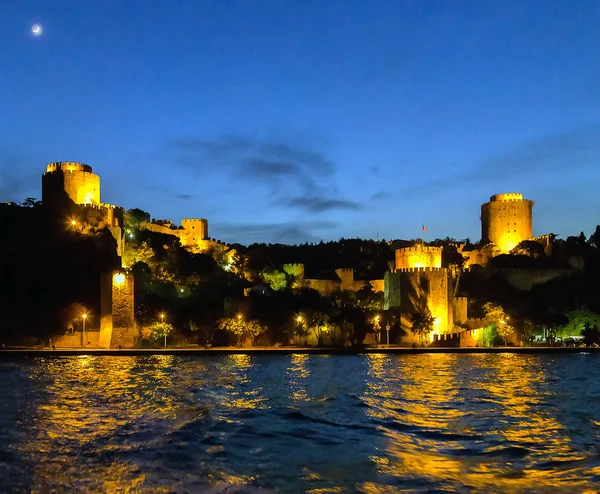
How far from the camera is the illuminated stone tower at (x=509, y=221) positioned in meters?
63.5

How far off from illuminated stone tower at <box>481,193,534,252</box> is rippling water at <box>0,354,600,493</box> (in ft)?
123

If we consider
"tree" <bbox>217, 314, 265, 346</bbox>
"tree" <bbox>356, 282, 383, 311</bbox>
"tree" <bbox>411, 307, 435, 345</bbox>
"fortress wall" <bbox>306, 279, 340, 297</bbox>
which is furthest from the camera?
"fortress wall" <bbox>306, 279, 340, 297</bbox>

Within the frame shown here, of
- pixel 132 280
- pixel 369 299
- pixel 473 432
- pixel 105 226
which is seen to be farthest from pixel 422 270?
pixel 473 432

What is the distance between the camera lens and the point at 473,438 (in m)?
→ 13.6

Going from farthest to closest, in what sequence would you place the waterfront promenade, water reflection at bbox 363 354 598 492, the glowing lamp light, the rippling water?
the glowing lamp light
the waterfront promenade
water reflection at bbox 363 354 598 492
the rippling water

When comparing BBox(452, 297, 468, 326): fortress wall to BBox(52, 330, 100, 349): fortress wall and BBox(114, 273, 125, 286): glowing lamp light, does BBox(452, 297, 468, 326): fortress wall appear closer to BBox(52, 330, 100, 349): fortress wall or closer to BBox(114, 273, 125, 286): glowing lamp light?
BBox(114, 273, 125, 286): glowing lamp light

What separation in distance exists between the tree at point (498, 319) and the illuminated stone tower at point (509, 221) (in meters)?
20.2

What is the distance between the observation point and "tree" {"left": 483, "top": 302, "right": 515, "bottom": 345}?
43844 millimetres

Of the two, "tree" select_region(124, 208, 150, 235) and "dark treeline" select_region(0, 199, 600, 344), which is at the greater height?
"tree" select_region(124, 208, 150, 235)

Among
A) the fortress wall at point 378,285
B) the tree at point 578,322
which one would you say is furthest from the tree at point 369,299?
the tree at point 578,322

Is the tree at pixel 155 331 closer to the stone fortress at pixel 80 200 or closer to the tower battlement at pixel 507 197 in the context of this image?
the stone fortress at pixel 80 200

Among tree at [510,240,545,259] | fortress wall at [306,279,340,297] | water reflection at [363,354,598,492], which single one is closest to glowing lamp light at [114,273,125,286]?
fortress wall at [306,279,340,297]

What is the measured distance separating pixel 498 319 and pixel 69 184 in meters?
31.8

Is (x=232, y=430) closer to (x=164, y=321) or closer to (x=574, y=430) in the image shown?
(x=574, y=430)
